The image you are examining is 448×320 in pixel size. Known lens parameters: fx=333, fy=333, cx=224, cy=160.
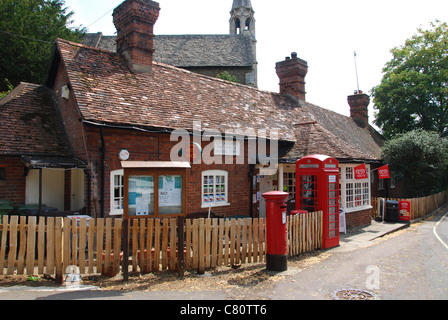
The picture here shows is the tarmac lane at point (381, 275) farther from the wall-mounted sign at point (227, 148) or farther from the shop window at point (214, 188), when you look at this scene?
the wall-mounted sign at point (227, 148)

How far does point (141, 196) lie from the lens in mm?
7016

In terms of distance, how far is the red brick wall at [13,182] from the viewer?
9.22 metres

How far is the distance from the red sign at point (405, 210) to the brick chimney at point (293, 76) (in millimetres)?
7592

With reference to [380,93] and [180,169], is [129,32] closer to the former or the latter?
[180,169]

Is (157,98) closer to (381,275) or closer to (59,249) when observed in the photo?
(59,249)

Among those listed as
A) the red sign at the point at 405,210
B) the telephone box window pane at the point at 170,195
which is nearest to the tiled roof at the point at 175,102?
the telephone box window pane at the point at 170,195

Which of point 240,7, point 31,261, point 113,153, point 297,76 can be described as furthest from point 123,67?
point 240,7

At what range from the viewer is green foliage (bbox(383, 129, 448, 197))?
19.3 meters

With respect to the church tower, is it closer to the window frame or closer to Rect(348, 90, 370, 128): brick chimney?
Rect(348, 90, 370, 128): brick chimney

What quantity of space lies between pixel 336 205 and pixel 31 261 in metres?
8.16

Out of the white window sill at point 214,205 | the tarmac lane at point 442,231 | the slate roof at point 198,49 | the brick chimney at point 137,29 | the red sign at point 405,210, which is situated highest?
the slate roof at point 198,49

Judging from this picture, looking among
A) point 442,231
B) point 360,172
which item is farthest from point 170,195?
point 442,231

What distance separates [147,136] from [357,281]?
6.78 metres
